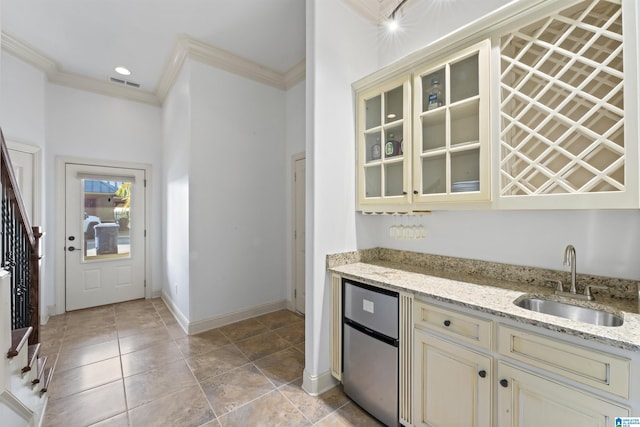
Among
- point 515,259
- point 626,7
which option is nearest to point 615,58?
point 626,7

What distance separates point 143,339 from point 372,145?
3.17m

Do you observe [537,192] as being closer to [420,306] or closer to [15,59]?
[420,306]

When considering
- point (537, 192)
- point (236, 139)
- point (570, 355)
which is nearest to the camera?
point (570, 355)

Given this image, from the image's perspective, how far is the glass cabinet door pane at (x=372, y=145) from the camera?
2242mm

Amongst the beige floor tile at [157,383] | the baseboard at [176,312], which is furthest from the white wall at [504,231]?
the baseboard at [176,312]

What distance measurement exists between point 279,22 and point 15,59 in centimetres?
303

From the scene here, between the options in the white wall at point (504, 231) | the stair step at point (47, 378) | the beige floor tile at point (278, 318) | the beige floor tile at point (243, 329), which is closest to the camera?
the white wall at point (504, 231)

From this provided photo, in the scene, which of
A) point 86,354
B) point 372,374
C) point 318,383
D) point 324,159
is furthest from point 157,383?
point 324,159

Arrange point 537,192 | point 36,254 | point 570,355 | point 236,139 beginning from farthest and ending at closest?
point 236,139 < point 36,254 < point 537,192 < point 570,355

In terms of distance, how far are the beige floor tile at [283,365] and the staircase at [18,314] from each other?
148cm

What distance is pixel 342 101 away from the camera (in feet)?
7.28

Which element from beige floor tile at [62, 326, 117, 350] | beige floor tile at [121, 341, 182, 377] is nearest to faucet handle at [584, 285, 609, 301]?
beige floor tile at [121, 341, 182, 377]

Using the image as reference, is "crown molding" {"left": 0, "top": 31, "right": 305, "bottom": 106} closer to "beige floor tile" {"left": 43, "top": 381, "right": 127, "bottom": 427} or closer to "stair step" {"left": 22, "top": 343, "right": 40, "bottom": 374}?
"stair step" {"left": 22, "top": 343, "right": 40, "bottom": 374}

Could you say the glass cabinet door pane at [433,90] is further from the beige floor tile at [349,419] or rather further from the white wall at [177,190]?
the white wall at [177,190]
